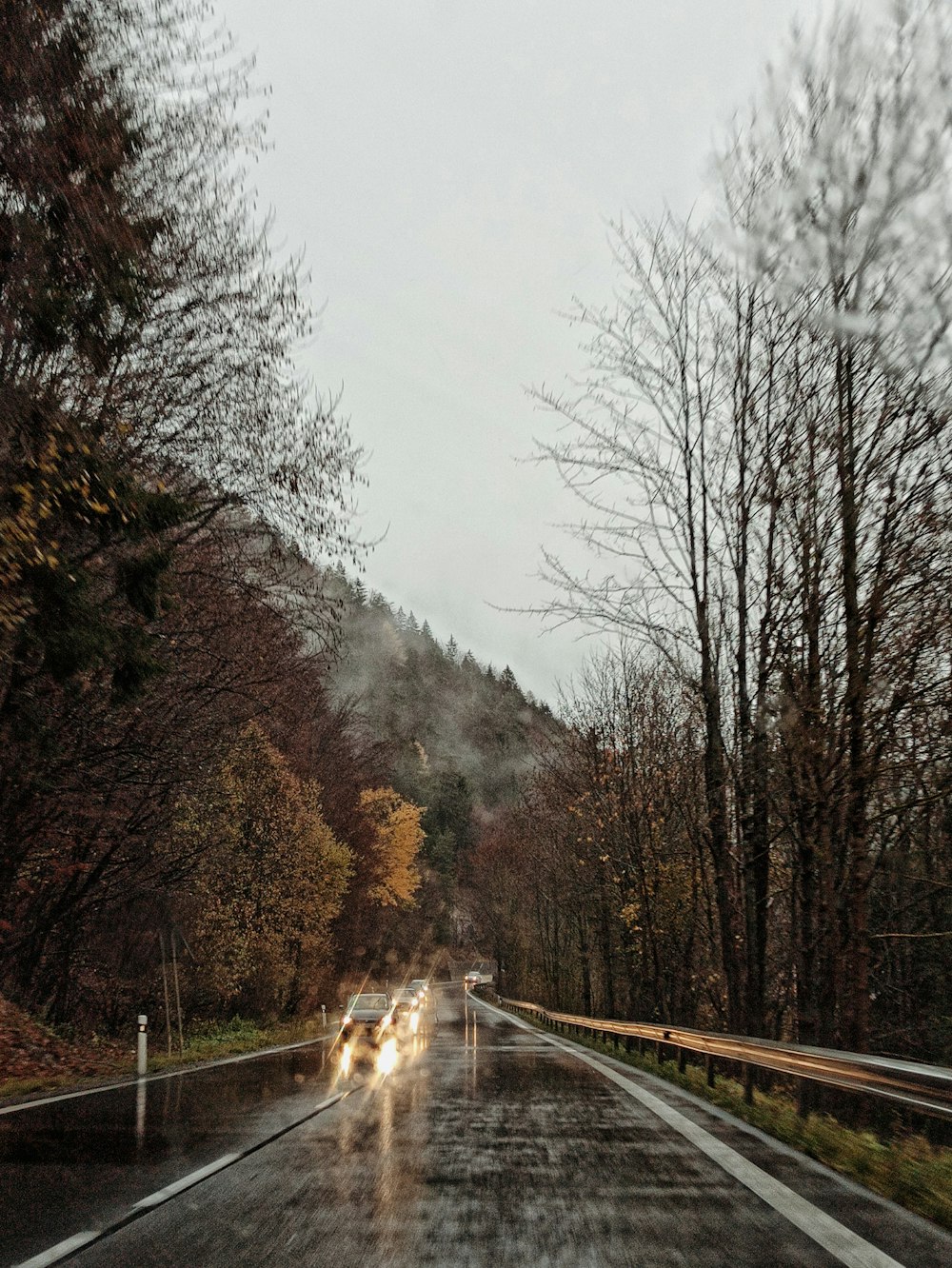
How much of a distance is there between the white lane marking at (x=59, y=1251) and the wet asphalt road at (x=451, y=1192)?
8cm

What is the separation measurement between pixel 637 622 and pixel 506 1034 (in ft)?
62.1

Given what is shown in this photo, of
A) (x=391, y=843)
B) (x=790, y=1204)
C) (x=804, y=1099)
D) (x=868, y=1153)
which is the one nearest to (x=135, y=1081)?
(x=804, y=1099)

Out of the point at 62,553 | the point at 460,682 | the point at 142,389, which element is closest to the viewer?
→ the point at 62,553

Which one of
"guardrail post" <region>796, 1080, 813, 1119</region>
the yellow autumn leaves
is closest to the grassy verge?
the yellow autumn leaves

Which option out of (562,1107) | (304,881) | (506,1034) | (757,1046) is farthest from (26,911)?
(757,1046)

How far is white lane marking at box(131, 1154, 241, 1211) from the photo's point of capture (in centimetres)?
631

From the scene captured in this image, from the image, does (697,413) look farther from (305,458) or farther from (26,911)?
(26,911)

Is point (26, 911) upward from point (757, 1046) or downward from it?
upward

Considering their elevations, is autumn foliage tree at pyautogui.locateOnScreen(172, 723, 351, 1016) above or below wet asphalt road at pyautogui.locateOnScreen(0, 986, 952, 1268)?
above

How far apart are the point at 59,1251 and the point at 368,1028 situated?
19263 millimetres

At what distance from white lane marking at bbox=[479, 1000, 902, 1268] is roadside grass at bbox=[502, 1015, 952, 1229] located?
606 millimetres

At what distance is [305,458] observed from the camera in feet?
50.3

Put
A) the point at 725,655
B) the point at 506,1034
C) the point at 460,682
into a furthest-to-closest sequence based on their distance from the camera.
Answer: the point at 460,682
the point at 506,1034
the point at 725,655

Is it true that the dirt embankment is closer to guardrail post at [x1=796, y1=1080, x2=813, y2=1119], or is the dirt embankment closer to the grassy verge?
the grassy verge
